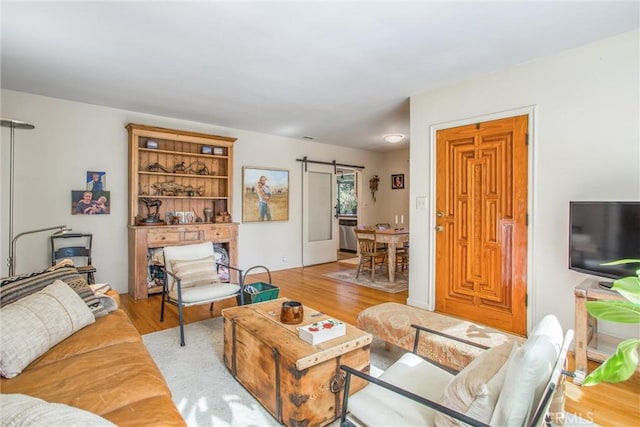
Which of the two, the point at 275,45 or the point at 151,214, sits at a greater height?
the point at 275,45

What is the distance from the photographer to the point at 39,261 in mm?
3922

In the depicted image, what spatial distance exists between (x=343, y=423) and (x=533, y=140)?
2.90 meters

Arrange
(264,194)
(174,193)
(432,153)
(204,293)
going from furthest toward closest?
(264,194) → (174,193) → (432,153) → (204,293)

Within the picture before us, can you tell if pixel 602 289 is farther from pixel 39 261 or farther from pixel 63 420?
pixel 39 261

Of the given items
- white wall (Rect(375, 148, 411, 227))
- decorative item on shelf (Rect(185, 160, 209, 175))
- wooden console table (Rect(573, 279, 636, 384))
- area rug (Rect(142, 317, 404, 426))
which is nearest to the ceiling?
decorative item on shelf (Rect(185, 160, 209, 175))

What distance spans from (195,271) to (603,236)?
362cm

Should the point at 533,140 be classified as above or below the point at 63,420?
above

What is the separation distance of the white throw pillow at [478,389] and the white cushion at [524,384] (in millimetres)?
41

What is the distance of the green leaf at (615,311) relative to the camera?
27.3 inches

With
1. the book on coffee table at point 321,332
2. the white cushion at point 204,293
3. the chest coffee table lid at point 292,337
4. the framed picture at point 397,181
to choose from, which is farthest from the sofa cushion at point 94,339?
the framed picture at point 397,181

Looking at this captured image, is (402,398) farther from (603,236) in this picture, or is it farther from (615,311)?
(603,236)

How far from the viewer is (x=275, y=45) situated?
2.64m

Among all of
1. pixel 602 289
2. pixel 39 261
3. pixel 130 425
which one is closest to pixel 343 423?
pixel 130 425

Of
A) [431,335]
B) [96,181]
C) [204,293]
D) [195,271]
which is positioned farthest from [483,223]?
[96,181]
